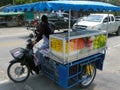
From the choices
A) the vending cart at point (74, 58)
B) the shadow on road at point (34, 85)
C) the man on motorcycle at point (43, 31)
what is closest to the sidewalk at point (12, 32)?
the man on motorcycle at point (43, 31)

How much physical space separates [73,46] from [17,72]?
1.92 m

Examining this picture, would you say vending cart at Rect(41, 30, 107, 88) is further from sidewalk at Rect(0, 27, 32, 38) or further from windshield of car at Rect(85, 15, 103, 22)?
sidewalk at Rect(0, 27, 32, 38)

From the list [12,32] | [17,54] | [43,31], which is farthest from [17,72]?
[12,32]

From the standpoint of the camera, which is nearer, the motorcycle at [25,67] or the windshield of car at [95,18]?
the motorcycle at [25,67]

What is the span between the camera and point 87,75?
214 inches

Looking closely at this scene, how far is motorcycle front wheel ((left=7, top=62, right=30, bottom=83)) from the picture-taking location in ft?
18.1

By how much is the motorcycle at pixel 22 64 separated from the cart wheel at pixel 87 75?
1339 mm

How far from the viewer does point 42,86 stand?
5.39 metres

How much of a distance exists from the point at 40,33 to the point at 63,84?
1810mm

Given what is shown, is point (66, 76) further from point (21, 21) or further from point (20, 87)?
point (21, 21)

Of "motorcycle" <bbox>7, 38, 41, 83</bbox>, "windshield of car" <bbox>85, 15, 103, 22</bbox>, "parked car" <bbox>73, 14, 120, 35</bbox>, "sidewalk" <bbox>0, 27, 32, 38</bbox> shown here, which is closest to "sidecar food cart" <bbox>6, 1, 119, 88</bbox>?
"motorcycle" <bbox>7, 38, 41, 83</bbox>

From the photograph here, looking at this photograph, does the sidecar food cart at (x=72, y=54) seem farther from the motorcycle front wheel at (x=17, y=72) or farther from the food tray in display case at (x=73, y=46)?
the motorcycle front wheel at (x=17, y=72)

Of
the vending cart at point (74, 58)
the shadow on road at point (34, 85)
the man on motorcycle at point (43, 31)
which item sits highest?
the man on motorcycle at point (43, 31)

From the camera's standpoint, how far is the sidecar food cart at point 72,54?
4.63m
